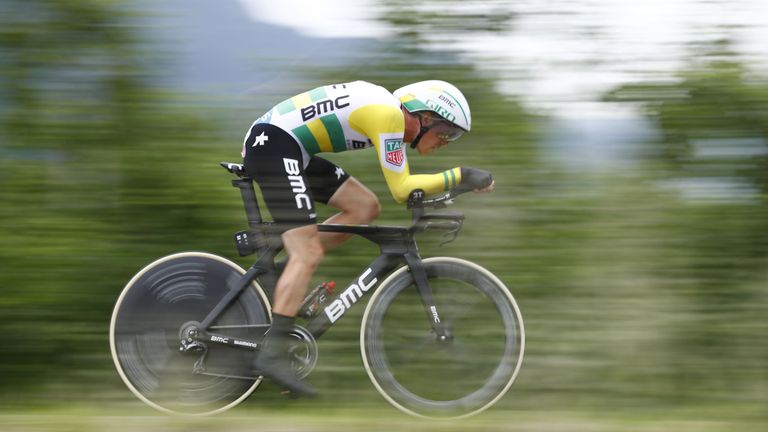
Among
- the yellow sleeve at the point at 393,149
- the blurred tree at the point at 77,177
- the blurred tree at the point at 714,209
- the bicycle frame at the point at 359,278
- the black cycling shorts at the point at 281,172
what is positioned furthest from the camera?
the blurred tree at the point at 77,177

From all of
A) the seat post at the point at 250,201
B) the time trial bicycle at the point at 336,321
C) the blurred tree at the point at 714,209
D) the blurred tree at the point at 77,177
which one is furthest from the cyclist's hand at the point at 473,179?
the blurred tree at the point at 77,177

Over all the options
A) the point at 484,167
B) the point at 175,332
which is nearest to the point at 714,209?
the point at 484,167

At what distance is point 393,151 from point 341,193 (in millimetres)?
524

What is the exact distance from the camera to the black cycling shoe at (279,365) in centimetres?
450

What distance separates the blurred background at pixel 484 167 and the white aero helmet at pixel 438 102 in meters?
1.23

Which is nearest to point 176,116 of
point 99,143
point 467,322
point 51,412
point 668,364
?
point 99,143

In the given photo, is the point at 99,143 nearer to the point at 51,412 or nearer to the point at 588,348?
the point at 51,412

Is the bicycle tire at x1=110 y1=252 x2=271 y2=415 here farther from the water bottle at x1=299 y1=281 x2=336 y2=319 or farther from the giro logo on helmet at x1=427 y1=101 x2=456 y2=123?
the giro logo on helmet at x1=427 y1=101 x2=456 y2=123

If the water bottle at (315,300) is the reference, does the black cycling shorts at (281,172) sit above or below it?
above

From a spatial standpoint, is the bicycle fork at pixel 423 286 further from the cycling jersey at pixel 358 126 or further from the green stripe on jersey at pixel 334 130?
the green stripe on jersey at pixel 334 130

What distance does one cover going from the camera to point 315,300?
4691mm

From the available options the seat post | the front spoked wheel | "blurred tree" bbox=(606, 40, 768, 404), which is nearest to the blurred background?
"blurred tree" bbox=(606, 40, 768, 404)

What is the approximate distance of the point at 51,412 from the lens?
16.4 feet

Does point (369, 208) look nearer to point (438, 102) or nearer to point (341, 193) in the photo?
point (341, 193)
